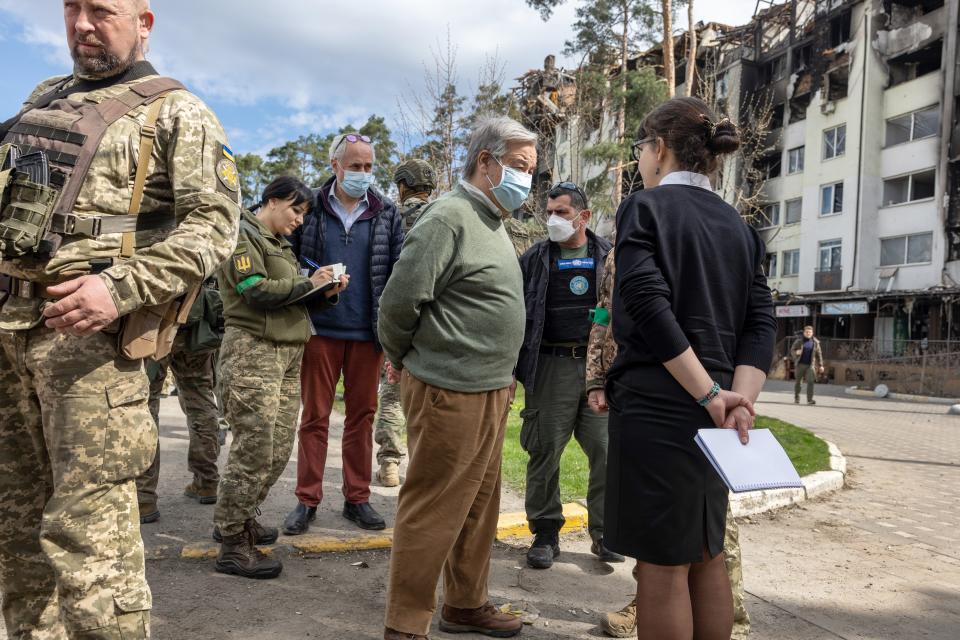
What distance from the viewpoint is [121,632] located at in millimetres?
2213

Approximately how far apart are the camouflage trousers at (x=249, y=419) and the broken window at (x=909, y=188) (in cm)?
3265

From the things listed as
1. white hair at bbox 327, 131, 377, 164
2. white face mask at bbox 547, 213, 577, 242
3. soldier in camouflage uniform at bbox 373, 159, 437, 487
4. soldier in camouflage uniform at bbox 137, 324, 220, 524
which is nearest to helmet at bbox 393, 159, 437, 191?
soldier in camouflage uniform at bbox 373, 159, 437, 487

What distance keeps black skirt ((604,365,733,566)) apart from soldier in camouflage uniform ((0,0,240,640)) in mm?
1504

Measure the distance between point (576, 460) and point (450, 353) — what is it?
4.74 meters

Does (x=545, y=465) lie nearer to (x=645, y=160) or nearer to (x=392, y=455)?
(x=392, y=455)

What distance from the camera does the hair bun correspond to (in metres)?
2.55

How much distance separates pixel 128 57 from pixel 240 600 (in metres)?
2.48

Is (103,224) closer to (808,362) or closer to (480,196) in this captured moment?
(480,196)

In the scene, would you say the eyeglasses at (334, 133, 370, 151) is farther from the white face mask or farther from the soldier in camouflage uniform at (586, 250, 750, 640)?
the soldier in camouflage uniform at (586, 250, 750, 640)

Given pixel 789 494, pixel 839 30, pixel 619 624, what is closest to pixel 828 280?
pixel 839 30

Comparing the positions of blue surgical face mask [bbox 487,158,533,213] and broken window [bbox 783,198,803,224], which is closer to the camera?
blue surgical face mask [bbox 487,158,533,213]

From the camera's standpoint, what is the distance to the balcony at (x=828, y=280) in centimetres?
3238

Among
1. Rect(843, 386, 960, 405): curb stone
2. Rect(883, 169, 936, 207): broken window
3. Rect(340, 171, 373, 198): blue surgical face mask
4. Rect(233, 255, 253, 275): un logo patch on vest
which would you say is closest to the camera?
Rect(233, 255, 253, 275): un logo patch on vest

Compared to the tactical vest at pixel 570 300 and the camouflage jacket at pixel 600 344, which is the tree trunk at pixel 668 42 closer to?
the tactical vest at pixel 570 300
